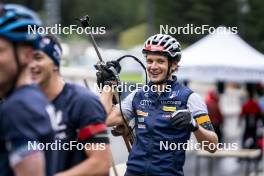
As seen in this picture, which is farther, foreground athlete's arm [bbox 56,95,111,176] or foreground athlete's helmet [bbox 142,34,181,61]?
foreground athlete's helmet [bbox 142,34,181,61]

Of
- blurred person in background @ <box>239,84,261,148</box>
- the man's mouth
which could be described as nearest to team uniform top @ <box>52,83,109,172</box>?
the man's mouth

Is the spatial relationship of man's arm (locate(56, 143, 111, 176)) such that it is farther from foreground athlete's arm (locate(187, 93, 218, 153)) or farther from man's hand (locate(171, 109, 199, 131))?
foreground athlete's arm (locate(187, 93, 218, 153))

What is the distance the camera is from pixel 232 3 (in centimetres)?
5956

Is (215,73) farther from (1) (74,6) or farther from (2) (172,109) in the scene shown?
(1) (74,6)

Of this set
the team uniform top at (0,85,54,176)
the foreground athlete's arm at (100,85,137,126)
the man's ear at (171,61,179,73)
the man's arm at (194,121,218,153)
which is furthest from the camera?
the man's ear at (171,61,179,73)

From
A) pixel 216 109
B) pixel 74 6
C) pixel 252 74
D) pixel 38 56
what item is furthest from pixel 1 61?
pixel 74 6

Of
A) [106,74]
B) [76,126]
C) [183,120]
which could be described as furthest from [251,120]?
[76,126]

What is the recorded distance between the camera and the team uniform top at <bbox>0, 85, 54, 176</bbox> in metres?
3.19

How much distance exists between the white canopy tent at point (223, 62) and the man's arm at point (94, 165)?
11.4 metres

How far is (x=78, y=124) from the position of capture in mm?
4039

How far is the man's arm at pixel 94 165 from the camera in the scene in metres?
3.97

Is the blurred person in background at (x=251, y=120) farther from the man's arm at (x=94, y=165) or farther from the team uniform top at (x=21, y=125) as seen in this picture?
the team uniform top at (x=21, y=125)

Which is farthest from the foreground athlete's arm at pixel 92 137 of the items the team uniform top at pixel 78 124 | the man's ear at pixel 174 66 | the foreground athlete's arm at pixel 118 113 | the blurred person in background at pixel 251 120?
the blurred person in background at pixel 251 120

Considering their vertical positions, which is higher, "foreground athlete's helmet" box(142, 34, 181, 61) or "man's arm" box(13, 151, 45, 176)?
"foreground athlete's helmet" box(142, 34, 181, 61)
